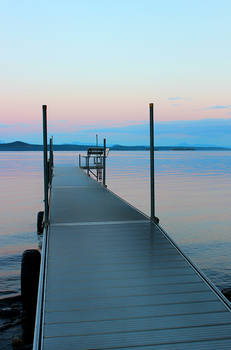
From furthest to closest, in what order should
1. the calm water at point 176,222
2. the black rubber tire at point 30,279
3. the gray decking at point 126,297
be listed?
the calm water at point 176,222 < the black rubber tire at point 30,279 < the gray decking at point 126,297

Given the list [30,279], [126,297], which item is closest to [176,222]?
[30,279]

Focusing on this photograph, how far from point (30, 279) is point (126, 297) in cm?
340

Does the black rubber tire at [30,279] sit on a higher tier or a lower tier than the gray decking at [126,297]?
lower

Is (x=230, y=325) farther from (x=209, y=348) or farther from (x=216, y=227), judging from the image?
(x=216, y=227)

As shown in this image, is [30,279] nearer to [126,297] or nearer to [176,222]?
[126,297]

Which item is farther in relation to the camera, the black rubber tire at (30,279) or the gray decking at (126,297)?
the black rubber tire at (30,279)

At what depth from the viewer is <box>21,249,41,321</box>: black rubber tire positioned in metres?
7.75

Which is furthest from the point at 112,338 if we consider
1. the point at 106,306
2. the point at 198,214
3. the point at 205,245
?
the point at 198,214

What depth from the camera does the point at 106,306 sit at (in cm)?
479

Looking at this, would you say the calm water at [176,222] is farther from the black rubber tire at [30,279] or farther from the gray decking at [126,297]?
the gray decking at [126,297]

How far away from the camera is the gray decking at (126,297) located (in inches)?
162

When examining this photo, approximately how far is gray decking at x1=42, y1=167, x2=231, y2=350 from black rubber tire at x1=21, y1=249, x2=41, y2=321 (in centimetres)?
56

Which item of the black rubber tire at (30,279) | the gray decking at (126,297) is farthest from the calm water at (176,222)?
the gray decking at (126,297)

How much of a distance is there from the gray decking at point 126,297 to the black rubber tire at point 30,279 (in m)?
0.56
